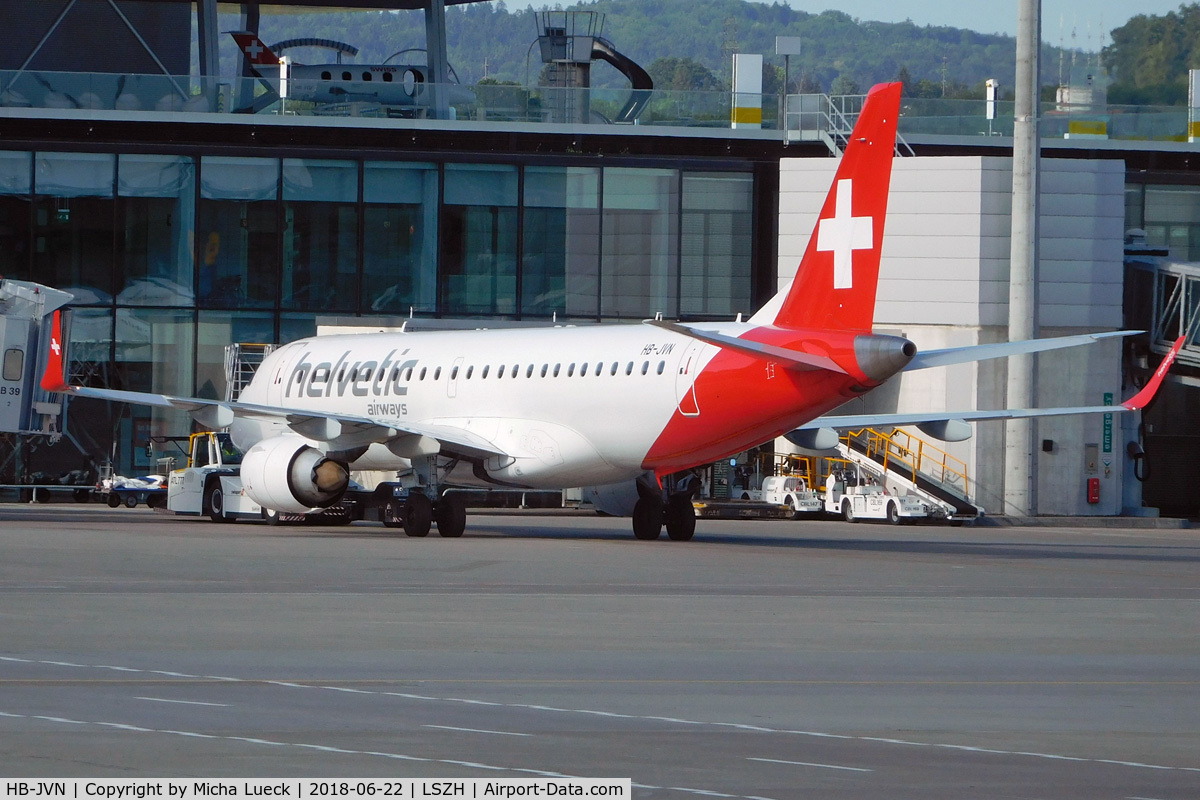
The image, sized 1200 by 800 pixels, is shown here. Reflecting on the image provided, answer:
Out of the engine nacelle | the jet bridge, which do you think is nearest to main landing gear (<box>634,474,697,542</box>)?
the engine nacelle

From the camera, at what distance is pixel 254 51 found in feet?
187

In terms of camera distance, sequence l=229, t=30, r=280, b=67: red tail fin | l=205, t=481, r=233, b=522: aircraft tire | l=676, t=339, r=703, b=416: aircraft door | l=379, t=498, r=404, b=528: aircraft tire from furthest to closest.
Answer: l=229, t=30, r=280, b=67: red tail fin, l=205, t=481, r=233, b=522: aircraft tire, l=379, t=498, r=404, b=528: aircraft tire, l=676, t=339, r=703, b=416: aircraft door

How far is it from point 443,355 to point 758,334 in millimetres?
7969

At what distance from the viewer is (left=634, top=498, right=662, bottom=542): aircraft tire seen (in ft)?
96.4

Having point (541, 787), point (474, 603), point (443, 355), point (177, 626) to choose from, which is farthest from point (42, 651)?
point (443, 355)

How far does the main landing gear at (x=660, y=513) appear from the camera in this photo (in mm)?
29391

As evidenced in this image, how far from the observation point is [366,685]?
37.7 feet

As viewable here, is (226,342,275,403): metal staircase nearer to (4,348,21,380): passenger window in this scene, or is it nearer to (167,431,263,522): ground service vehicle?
(167,431,263,522): ground service vehicle

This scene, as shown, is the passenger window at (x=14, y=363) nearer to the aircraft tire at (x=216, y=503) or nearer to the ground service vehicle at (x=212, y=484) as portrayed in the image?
the ground service vehicle at (x=212, y=484)

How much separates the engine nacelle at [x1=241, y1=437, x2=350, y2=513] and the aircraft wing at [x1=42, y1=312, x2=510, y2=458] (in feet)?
1.32

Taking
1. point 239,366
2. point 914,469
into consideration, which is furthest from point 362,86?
point 914,469

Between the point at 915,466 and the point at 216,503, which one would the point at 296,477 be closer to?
the point at 216,503

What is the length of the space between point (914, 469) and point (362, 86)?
19.3m

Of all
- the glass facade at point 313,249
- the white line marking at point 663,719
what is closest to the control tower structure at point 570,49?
the glass facade at point 313,249
